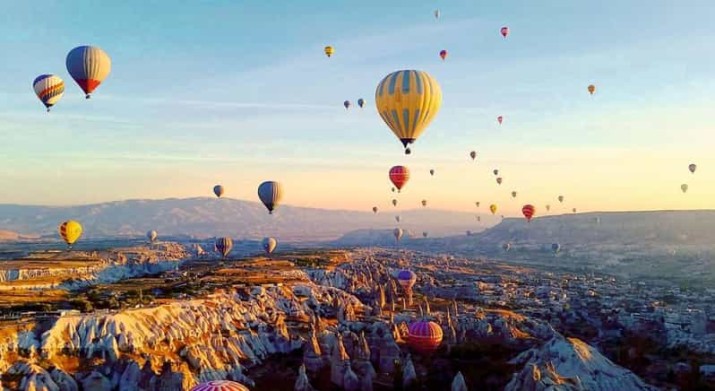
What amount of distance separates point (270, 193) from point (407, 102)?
35169mm

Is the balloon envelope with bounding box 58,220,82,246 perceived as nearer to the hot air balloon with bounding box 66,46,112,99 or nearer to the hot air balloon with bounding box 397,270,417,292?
the hot air balloon with bounding box 66,46,112,99

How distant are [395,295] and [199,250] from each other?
122 metres

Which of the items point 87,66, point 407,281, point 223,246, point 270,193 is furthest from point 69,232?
point 407,281

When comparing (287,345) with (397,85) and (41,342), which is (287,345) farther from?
(397,85)

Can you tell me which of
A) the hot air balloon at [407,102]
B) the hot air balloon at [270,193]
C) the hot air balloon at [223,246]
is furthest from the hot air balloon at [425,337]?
the hot air balloon at [223,246]

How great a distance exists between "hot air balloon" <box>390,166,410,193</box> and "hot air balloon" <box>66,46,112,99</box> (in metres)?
31.8

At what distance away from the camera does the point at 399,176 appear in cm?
6956

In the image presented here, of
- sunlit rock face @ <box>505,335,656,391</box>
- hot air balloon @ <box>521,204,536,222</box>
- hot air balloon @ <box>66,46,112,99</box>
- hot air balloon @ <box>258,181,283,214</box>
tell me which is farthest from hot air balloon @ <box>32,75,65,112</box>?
hot air balloon @ <box>521,204,536,222</box>

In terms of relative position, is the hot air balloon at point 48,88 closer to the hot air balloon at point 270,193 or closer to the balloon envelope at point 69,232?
the hot air balloon at point 270,193

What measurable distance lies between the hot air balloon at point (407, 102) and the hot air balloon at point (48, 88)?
3582 cm

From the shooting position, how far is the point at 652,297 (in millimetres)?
106312

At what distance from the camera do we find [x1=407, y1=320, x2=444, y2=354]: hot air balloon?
5228 cm

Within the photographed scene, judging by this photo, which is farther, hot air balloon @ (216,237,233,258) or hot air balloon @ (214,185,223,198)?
hot air balloon @ (214,185,223,198)

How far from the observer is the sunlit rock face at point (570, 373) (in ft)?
128
